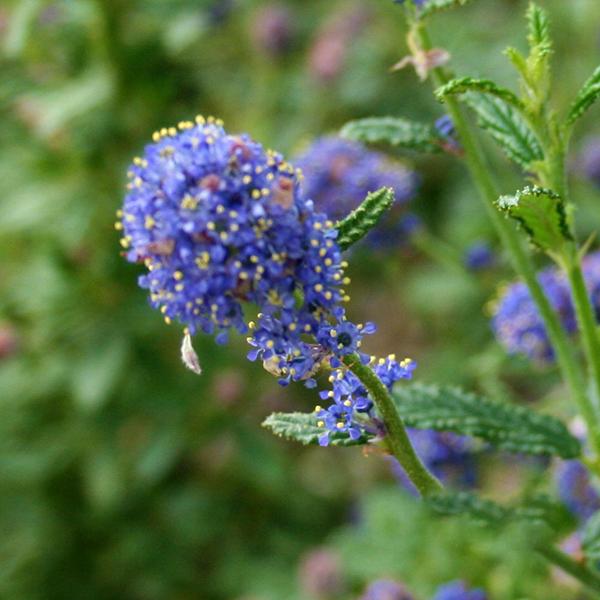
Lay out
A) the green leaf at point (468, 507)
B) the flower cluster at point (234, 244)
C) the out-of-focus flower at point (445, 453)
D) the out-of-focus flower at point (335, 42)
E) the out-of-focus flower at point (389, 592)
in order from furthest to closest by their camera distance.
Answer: the out-of-focus flower at point (335, 42) < the out-of-focus flower at point (445, 453) < the out-of-focus flower at point (389, 592) < the green leaf at point (468, 507) < the flower cluster at point (234, 244)

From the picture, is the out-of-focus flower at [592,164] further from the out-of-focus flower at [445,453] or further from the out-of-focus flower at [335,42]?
the out-of-focus flower at [445,453]

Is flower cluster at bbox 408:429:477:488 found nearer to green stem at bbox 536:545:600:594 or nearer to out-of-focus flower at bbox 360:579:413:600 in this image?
out-of-focus flower at bbox 360:579:413:600

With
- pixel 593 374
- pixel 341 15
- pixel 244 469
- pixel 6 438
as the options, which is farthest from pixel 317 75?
pixel 593 374

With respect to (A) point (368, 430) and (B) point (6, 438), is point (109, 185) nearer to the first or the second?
(B) point (6, 438)

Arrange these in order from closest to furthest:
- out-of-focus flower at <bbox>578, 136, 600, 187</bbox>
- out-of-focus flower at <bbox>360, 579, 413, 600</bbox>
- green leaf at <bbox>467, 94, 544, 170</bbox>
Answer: green leaf at <bbox>467, 94, 544, 170</bbox>
out-of-focus flower at <bbox>360, 579, 413, 600</bbox>
out-of-focus flower at <bbox>578, 136, 600, 187</bbox>

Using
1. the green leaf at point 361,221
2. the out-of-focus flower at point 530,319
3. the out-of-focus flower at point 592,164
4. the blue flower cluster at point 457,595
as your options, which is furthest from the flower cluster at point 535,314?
the green leaf at point 361,221

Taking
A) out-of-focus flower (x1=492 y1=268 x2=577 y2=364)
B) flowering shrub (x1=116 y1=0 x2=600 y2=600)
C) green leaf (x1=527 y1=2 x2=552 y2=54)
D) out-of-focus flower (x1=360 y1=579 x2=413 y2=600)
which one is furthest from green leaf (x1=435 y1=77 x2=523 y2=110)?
out-of-focus flower (x1=360 y1=579 x2=413 y2=600)

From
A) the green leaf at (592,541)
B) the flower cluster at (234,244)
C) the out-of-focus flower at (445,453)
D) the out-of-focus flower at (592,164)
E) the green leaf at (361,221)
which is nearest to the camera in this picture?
the flower cluster at (234,244)
